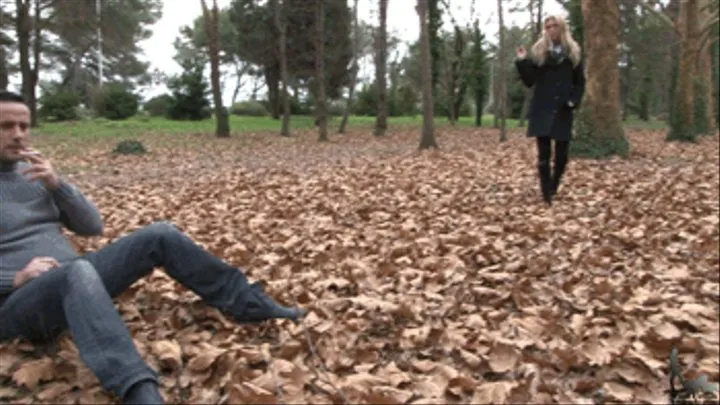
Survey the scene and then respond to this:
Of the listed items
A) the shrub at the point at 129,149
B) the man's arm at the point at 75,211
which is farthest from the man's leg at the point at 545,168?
the shrub at the point at 129,149

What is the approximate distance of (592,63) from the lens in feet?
38.4

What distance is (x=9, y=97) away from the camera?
323cm

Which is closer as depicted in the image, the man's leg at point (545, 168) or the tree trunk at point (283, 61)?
the man's leg at point (545, 168)

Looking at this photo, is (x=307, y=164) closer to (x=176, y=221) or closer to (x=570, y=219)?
(x=176, y=221)

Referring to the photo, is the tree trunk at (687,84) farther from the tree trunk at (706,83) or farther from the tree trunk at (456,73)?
the tree trunk at (456,73)

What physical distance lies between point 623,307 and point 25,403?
3.13 meters

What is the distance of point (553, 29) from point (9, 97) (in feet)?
18.0

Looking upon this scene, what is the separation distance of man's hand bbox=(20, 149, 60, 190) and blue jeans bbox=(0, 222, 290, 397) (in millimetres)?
430

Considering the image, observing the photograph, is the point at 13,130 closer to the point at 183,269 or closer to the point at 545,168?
the point at 183,269

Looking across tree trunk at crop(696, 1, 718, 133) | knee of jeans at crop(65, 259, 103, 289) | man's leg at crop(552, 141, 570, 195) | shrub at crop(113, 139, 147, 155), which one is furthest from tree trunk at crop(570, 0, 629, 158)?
shrub at crop(113, 139, 147, 155)

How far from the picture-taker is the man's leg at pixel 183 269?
3277mm

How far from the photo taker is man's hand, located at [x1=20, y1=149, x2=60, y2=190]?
10.5ft

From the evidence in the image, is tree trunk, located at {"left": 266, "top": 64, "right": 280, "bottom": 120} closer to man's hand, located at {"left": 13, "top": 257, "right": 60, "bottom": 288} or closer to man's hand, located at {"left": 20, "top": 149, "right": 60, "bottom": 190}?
man's hand, located at {"left": 20, "top": 149, "right": 60, "bottom": 190}

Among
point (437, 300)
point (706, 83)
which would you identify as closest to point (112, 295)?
point (437, 300)
